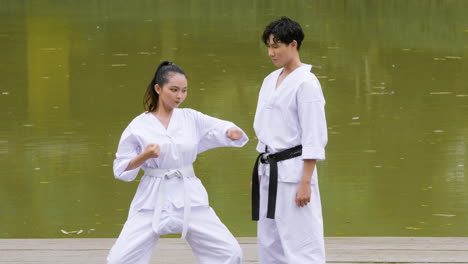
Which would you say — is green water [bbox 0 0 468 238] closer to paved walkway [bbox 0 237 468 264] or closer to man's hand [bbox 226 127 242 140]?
paved walkway [bbox 0 237 468 264]

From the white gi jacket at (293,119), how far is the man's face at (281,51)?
58 millimetres

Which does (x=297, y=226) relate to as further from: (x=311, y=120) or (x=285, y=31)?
(x=285, y=31)

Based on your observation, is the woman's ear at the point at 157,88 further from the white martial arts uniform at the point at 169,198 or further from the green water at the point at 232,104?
the green water at the point at 232,104

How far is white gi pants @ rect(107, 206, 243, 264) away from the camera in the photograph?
3893 mm

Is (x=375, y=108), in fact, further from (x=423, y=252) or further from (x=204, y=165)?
(x=423, y=252)

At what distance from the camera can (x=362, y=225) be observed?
252 inches

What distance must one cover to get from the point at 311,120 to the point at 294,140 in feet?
0.44

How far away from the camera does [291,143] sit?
402cm

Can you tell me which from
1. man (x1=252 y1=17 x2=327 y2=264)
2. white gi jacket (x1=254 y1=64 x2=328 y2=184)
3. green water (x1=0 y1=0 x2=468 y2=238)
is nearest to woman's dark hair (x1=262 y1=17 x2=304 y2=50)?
man (x1=252 y1=17 x2=327 y2=264)

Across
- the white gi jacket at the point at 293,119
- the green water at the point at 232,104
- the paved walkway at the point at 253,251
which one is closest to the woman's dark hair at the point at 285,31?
the white gi jacket at the point at 293,119

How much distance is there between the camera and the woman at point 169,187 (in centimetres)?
393

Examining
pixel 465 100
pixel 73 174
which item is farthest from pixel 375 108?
pixel 73 174

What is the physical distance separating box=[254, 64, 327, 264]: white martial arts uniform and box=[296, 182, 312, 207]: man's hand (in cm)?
4

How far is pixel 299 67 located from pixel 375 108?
6452mm
